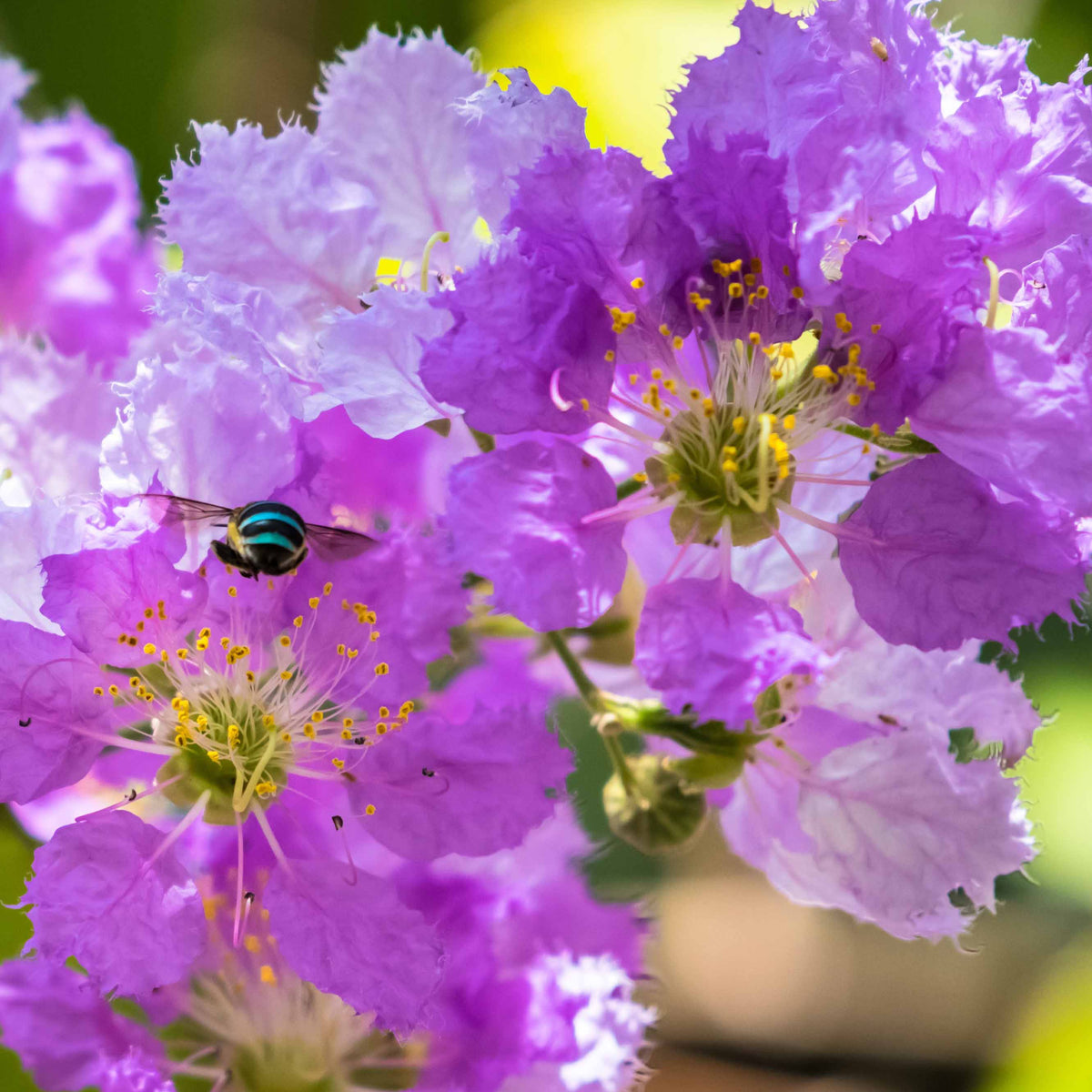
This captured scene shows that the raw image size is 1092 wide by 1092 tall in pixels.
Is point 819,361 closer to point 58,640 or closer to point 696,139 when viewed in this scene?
point 696,139

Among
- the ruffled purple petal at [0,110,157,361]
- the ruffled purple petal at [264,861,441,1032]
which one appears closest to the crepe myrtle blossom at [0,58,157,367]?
the ruffled purple petal at [0,110,157,361]

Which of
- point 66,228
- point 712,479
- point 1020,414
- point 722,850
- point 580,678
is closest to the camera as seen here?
point 1020,414

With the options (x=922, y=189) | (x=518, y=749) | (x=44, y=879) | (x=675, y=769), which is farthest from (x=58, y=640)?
(x=922, y=189)

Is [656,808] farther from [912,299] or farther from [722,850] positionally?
[722,850]

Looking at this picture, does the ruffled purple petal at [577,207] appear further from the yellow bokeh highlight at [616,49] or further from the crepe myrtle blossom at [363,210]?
the yellow bokeh highlight at [616,49]

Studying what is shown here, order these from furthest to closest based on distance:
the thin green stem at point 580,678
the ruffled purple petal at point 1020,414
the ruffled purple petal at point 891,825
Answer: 1. the thin green stem at point 580,678
2. the ruffled purple petal at point 891,825
3. the ruffled purple petal at point 1020,414

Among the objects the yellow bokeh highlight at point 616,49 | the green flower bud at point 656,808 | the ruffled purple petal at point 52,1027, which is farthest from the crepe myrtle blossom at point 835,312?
the yellow bokeh highlight at point 616,49

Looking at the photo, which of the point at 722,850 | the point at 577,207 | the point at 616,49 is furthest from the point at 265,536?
the point at 722,850

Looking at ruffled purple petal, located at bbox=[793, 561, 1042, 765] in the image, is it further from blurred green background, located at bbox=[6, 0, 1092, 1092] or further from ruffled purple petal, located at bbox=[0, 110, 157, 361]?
ruffled purple petal, located at bbox=[0, 110, 157, 361]
